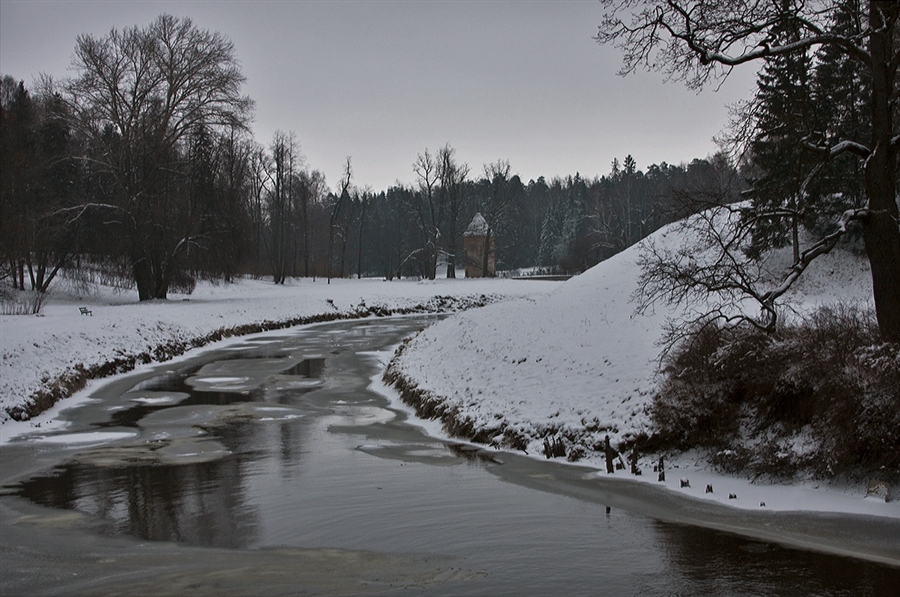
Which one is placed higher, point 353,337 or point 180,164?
point 180,164

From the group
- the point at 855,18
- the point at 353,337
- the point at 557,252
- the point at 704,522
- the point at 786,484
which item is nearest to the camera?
the point at 704,522

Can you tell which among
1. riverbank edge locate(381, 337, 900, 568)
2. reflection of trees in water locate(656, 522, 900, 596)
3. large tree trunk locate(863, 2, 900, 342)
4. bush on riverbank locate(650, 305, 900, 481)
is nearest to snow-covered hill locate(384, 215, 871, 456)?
bush on riverbank locate(650, 305, 900, 481)

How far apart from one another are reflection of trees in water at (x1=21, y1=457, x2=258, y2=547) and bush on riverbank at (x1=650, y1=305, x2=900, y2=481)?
6.51 metres

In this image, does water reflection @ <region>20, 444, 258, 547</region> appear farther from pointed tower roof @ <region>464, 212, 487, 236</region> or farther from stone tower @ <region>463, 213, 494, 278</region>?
pointed tower roof @ <region>464, 212, 487, 236</region>

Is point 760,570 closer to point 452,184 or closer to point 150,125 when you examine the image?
point 150,125

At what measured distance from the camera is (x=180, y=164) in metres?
41.9

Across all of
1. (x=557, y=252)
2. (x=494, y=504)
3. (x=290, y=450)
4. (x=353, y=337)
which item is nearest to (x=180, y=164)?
(x=353, y=337)

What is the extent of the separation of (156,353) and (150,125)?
18.6m

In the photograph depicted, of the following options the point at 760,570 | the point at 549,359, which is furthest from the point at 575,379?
the point at 760,570

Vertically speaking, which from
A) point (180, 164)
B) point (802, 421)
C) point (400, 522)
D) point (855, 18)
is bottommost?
point (400, 522)

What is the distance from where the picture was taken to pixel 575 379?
1502 centimetres

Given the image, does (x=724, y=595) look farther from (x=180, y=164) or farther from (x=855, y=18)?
(x=180, y=164)

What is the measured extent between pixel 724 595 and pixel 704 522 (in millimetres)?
2453

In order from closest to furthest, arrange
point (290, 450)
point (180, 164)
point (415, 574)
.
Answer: point (415, 574) < point (290, 450) < point (180, 164)
